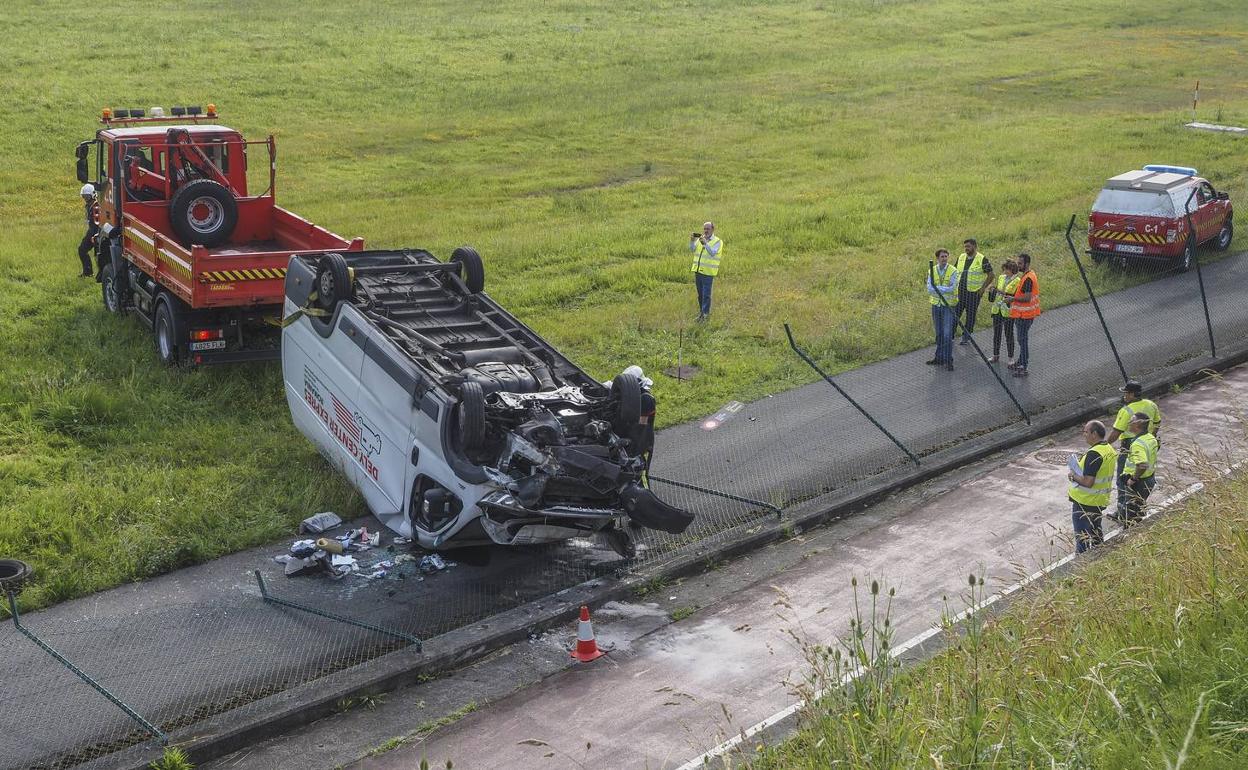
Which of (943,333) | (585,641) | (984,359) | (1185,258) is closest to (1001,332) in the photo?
(943,333)

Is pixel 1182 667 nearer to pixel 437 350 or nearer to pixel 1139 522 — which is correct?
pixel 1139 522

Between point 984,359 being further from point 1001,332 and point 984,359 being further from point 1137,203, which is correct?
point 1137,203

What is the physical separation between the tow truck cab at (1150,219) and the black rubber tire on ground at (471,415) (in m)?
15.6

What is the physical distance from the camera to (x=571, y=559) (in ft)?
38.1

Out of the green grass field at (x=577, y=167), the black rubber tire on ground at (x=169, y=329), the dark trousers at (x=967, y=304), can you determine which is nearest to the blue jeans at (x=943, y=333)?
the dark trousers at (x=967, y=304)

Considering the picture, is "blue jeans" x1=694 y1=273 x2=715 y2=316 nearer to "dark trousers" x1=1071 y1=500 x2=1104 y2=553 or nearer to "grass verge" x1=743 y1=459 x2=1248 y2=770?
"dark trousers" x1=1071 y1=500 x2=1104 y2=553

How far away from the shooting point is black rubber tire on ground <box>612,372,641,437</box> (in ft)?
35.2

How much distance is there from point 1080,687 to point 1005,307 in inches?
454

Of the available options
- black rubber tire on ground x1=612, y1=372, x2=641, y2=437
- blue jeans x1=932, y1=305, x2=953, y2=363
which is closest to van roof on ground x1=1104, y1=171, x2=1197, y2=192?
blue jeans x1=932, y1=305, x2=953, y2=363

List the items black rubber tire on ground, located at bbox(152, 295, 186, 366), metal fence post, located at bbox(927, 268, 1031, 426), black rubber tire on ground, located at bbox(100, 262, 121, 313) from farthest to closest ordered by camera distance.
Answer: black rubber tire on ground, located at bbox(100, 262, 121, 313) → black rubber tire on ground, located at bbox(152, 295, 186, 366) → metal fence post, located at bbox(927, 268, 1031, 426)

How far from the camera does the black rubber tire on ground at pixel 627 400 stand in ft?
35.2

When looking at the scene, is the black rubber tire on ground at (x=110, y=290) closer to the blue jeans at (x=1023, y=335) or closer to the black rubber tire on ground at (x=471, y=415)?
the black rubber tire on ground at (x=471, y=415)

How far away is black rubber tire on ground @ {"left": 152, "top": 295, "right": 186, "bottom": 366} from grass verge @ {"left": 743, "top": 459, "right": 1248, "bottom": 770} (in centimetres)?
1137

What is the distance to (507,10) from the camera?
175ft
